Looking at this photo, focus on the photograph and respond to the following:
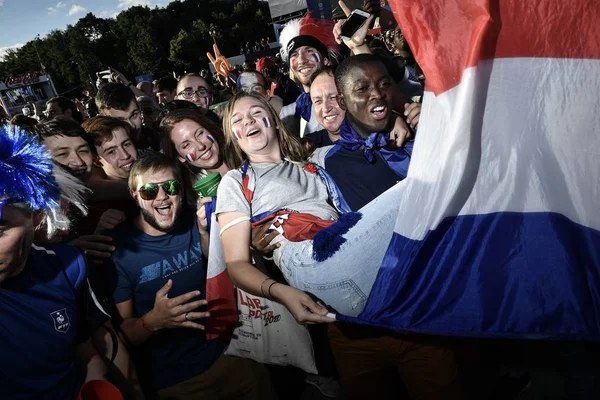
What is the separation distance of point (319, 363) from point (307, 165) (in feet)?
6.09

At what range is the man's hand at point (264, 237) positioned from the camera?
193 centimetres

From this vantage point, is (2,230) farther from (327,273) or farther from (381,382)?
(381,382)

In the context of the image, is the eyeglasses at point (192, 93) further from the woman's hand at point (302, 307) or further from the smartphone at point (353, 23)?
the woman's hand at point (302, 307)

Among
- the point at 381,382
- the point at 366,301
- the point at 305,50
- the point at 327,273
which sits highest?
the point at 305,50

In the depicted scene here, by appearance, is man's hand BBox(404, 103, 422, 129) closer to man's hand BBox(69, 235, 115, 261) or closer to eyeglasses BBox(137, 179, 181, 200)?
eyeglasses BBox(137, 179, 181, 200)

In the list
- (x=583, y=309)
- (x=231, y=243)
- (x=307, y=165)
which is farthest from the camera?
(x=307, y=165)

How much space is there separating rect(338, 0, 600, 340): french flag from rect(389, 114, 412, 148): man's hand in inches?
23.7

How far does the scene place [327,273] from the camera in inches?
66.4

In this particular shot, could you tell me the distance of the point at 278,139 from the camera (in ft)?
8.22

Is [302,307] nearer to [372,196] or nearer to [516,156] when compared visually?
[372,196]

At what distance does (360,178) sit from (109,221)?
1.60 meters

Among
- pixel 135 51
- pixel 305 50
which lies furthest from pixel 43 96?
pixel 305 50

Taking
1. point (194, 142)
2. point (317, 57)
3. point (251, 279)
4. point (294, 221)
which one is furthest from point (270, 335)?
point (317, 57)

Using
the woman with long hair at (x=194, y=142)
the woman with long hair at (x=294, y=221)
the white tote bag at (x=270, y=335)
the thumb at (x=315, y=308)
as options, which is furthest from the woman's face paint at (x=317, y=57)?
the thumb at (x=315, y=308)
